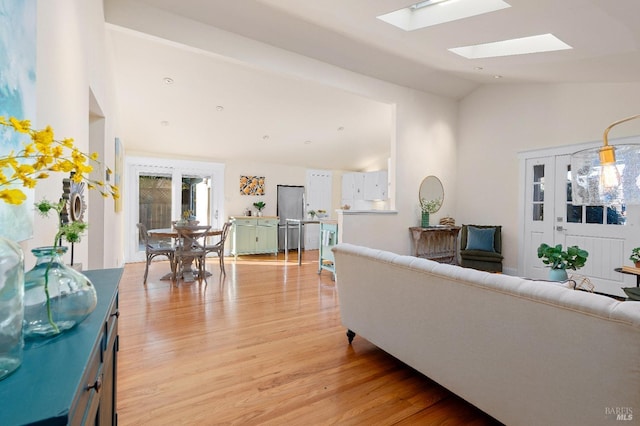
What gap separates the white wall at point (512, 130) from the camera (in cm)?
478

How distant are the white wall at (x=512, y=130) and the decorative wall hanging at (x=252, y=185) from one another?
4431 millimetres

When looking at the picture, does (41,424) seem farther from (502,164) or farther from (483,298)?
(502,164)

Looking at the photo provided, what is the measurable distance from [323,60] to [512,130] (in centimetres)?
348

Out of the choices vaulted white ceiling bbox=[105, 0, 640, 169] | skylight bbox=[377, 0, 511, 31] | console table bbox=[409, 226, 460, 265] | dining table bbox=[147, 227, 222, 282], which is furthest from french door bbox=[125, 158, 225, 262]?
skylight bbox=[377, 0, 511, 31]

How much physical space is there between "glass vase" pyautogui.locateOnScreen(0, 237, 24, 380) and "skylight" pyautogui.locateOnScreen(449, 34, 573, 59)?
4530 mm

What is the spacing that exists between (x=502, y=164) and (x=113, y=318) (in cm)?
627

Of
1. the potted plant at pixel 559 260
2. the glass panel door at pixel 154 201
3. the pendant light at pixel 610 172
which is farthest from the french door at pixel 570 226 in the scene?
the glass panel door at pixel 154 201

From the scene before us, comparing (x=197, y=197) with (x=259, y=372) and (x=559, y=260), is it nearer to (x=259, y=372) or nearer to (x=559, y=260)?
(x=259, y=372)

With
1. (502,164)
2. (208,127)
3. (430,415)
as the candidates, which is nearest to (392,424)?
(430,415)

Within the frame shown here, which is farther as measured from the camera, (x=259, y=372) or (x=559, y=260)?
(x=559, y=260)

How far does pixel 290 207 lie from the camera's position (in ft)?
28.3

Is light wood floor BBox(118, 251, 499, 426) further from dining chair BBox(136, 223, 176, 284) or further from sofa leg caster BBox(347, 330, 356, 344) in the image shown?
dining chair BBox(136, 223, 176, 284)

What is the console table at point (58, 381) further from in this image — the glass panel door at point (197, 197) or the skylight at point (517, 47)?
the glass panel door at point (197, 197)

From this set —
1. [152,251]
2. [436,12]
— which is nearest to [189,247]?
[152,251]
